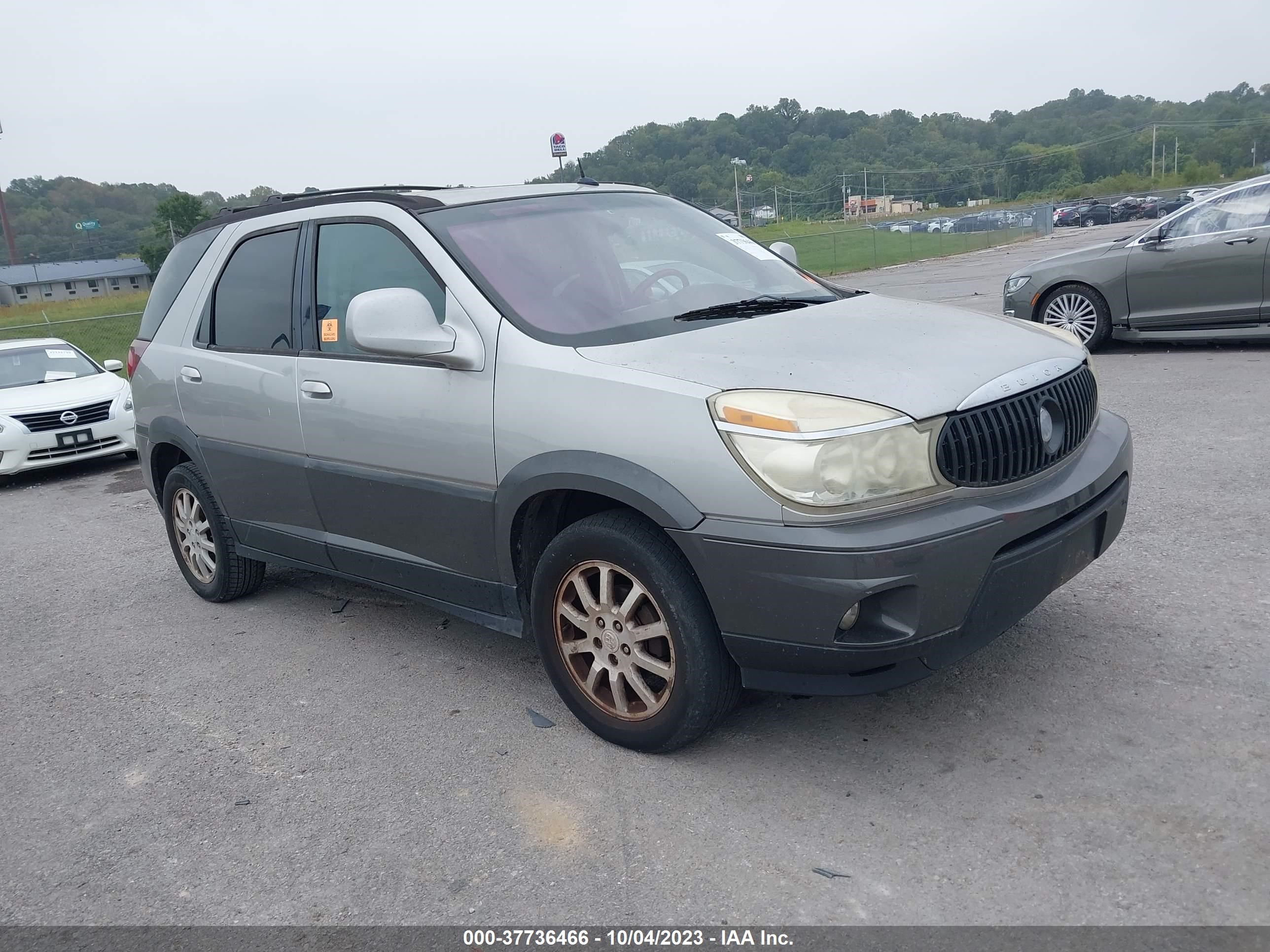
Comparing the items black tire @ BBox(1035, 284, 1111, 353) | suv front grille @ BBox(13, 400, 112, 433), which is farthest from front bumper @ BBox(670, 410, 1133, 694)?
suv front grille @ BBox(13, 400, 112, 433)

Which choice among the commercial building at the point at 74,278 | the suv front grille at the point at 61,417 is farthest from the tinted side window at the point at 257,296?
the commercial building at the point at 74,278

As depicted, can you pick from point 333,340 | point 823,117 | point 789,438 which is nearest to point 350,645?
point 333,340

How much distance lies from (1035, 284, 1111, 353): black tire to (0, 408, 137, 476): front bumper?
28.7 ft

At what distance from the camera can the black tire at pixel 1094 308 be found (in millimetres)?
10344

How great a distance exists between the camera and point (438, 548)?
4012 mm

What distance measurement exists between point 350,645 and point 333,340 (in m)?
1.41

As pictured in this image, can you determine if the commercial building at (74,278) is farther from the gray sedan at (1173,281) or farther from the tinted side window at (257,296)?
the tinted side window at (257,296)

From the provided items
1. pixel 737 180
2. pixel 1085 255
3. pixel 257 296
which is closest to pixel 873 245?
pixel 737 180

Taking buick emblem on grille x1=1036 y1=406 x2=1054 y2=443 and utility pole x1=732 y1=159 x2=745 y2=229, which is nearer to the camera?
buick emblem on grille x1=1036 y1=406 x2=1054 y2=443

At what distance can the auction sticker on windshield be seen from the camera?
4.64 m

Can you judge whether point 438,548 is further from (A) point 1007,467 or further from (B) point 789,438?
(A) point 1007,467

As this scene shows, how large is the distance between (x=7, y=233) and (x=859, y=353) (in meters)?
77.5

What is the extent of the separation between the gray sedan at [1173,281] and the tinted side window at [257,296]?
26.4ft

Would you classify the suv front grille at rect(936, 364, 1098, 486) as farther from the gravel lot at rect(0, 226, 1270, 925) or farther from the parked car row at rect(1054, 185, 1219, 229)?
the parked car row at rect(1054, 185, 1219, 229)
